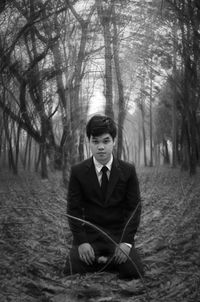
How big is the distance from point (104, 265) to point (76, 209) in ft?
2.00

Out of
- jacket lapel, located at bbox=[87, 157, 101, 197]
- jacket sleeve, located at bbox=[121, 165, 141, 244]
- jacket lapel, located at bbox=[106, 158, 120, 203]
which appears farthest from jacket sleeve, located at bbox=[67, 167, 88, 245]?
jacket sleeve, located at bbox=[121, 165, 141, 244]

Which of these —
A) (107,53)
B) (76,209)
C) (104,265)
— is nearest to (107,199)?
(76,209)

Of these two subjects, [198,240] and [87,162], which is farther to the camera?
[198,240]

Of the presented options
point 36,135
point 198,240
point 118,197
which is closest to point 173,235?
point 198,240

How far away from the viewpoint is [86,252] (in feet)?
10.7

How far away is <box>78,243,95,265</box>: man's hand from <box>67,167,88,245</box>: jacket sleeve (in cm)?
5

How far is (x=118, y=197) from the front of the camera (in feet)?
11.5

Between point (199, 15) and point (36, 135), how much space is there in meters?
9.45

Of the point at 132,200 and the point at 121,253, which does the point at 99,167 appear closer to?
the point at 132,200

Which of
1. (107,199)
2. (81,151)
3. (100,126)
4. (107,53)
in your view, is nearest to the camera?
(100,126)

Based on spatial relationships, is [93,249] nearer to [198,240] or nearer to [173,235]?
[198,240]

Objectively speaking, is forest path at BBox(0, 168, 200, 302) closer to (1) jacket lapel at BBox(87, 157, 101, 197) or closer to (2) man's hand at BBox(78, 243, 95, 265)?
(2) man's hand at BBox(78, 243, 95, 265)

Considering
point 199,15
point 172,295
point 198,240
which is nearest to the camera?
point 172,295

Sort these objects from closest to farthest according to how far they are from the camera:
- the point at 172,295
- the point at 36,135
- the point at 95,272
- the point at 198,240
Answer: the point at 172,295, the point at 95,272, the point at 198,240, the point at 36,135
